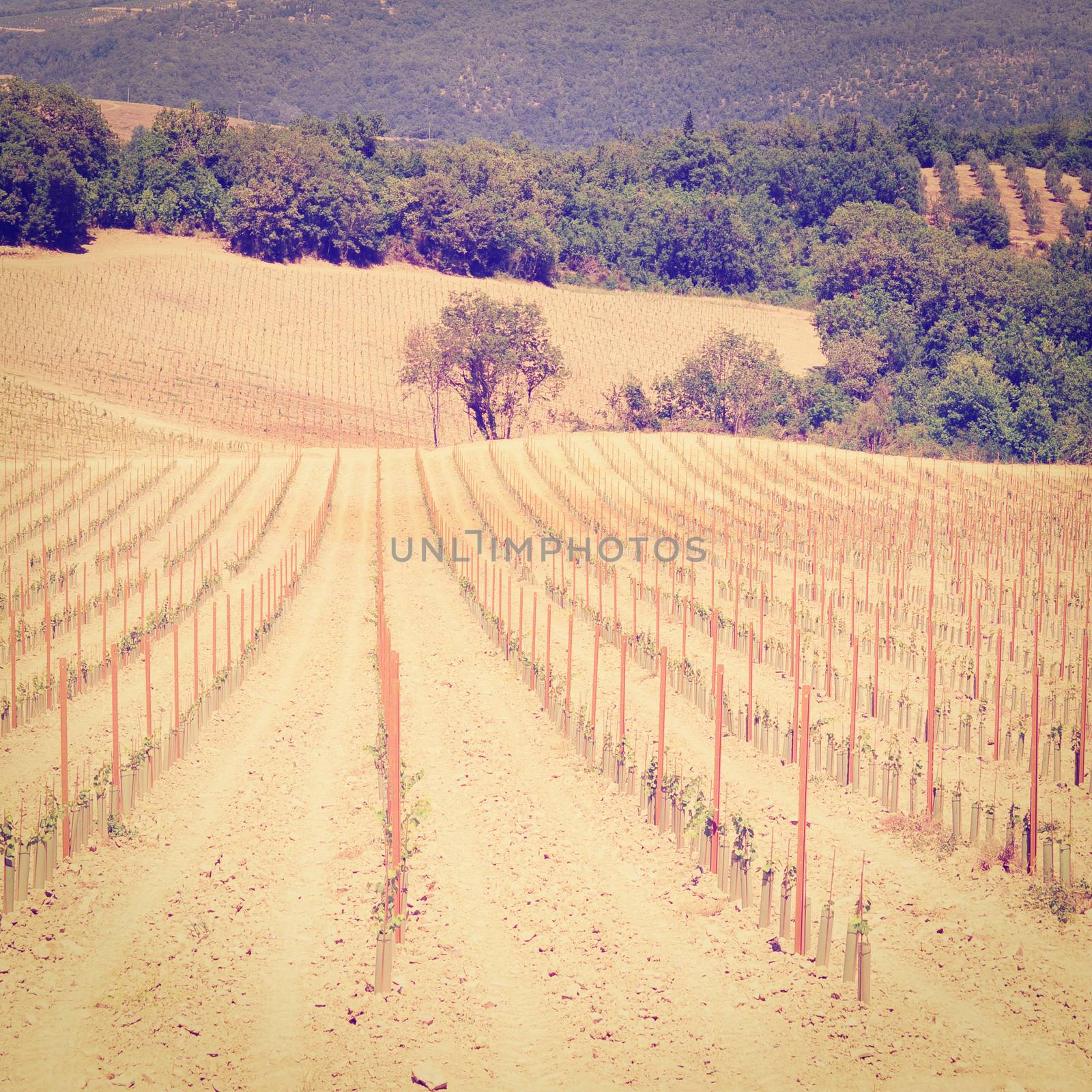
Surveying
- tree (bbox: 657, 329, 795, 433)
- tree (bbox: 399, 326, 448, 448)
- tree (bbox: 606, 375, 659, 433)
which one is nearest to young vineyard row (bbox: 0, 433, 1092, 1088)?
tree (bbox: 399, 326, 448, 448)

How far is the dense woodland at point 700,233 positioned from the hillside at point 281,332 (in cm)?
231

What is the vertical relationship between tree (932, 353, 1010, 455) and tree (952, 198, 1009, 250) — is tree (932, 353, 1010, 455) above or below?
below

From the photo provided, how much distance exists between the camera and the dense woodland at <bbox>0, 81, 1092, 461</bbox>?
54.9 metres

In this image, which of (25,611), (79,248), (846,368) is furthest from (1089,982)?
(79,248)

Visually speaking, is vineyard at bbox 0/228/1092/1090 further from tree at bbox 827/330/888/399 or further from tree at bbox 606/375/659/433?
tree at bbox 827/330/888/399

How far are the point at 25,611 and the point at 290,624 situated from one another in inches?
156

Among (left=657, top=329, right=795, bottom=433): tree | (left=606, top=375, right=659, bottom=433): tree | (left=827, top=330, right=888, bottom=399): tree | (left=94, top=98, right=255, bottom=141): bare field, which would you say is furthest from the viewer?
(left=94, top=98, right=255, bottom=141): bare field

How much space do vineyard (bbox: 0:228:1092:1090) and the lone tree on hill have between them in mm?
16733

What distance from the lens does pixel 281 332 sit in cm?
6462

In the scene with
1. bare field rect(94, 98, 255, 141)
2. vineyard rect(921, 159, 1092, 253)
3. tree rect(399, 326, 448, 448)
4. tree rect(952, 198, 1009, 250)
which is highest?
bare field rect(94, 98, 255, 141)

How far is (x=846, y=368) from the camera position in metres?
60.6

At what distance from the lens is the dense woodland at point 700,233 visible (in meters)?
54.9

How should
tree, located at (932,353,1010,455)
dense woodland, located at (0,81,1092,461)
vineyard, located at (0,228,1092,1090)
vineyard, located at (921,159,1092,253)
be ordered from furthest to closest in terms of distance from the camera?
vineyard, located at (921,159,1092,253), dense woodland, located at (0,81,1092,461), tree, located at (932,353,1010,455), vineyard, located at (0,228,1092,1090)

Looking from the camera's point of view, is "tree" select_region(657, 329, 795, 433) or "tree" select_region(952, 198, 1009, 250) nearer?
"tree" select_region(657, 329, 795, 433)
